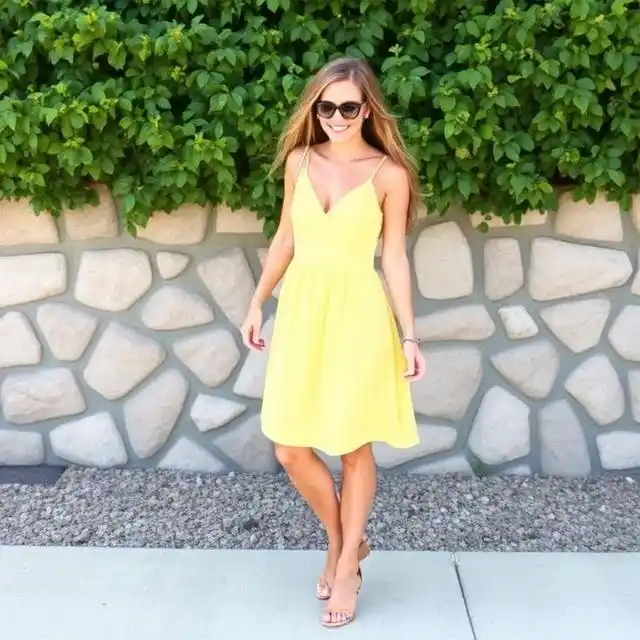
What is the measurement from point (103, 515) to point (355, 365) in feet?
4.97

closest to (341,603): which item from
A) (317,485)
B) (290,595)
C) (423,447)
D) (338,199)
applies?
(290,595)

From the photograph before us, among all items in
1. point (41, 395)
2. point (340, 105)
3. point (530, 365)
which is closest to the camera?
point (340, 105)

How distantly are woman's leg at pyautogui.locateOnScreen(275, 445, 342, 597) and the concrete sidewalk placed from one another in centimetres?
22

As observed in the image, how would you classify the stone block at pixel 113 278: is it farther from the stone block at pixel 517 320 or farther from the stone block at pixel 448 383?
the stone block at pixel 517 320

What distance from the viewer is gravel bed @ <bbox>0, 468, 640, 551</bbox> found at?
3.47 metres

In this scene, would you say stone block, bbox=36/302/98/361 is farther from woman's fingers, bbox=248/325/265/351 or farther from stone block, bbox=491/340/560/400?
stone block, bbox=491/340/560/400

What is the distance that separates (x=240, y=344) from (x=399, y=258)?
1.42 metres

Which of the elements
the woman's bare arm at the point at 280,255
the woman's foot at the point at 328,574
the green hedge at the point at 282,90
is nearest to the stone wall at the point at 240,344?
the green hedge at the point at 282,90

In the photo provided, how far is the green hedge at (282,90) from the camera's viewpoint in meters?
3.49

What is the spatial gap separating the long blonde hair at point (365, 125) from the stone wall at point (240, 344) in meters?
1.07

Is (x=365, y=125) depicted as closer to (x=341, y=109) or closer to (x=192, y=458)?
(x=341, y=109)

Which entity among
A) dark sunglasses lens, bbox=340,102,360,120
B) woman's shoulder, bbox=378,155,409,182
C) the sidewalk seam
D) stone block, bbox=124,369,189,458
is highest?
dark sunglasses lens, bbox=340,102,360,120

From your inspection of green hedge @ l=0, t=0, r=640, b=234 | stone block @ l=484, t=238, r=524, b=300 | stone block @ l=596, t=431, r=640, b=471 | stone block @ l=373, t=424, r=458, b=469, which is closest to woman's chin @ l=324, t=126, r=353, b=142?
green hedge @ l=0, t=0, r=640, b=234

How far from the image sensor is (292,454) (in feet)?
9.11
